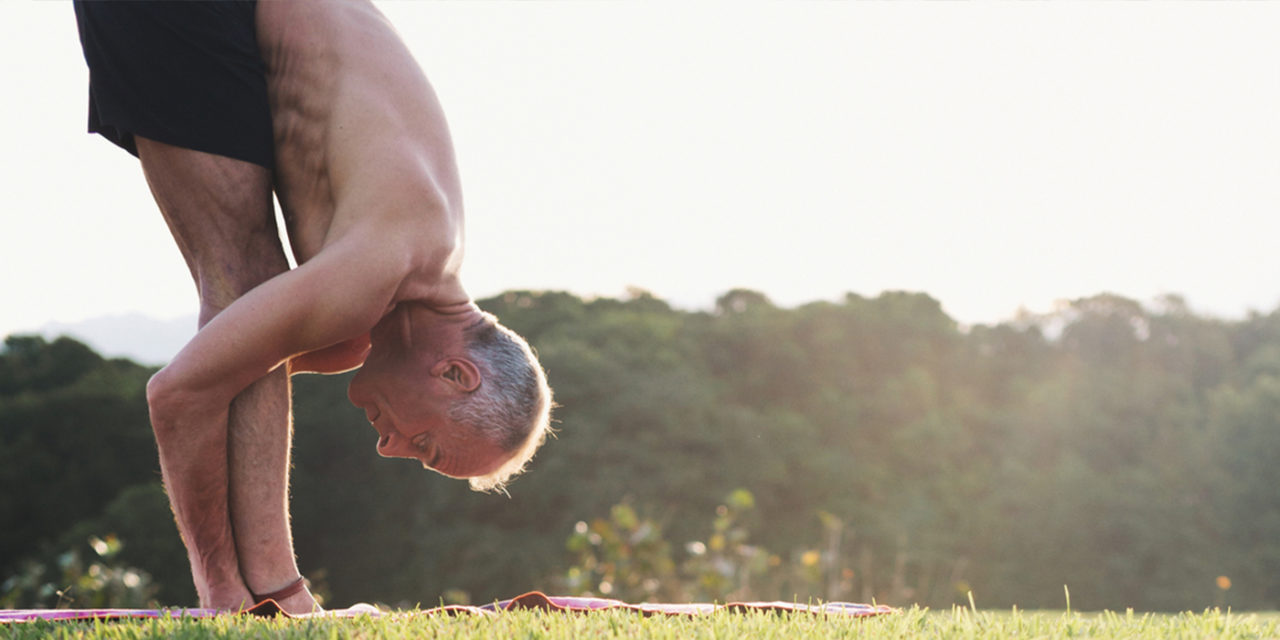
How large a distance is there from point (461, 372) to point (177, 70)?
988 millimetres

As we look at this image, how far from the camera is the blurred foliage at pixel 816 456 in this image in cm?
1734

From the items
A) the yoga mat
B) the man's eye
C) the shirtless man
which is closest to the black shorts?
the shirtless man

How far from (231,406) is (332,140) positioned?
0.69 metres

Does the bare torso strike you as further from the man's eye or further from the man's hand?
the man's eye

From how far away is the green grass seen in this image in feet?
5.98

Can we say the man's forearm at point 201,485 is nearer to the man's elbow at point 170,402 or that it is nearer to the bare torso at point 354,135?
the man's elbow at point 170,402

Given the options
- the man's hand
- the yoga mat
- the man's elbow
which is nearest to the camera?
the yoga mat

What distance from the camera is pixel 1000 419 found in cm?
2502

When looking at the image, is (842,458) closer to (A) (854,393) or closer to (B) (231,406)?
(A) (854,393)

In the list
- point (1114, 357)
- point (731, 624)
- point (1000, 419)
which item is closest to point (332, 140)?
point (731, 624)

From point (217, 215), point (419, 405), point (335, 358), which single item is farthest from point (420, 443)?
point (217, 215)

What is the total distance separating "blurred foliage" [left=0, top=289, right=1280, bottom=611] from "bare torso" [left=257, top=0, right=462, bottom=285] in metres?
15.3

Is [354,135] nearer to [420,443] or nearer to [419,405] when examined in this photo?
[419,405]

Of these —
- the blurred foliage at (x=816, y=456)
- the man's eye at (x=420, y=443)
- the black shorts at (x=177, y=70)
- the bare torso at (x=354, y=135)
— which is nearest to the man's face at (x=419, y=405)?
the man's eye at (x=420, y=443)
